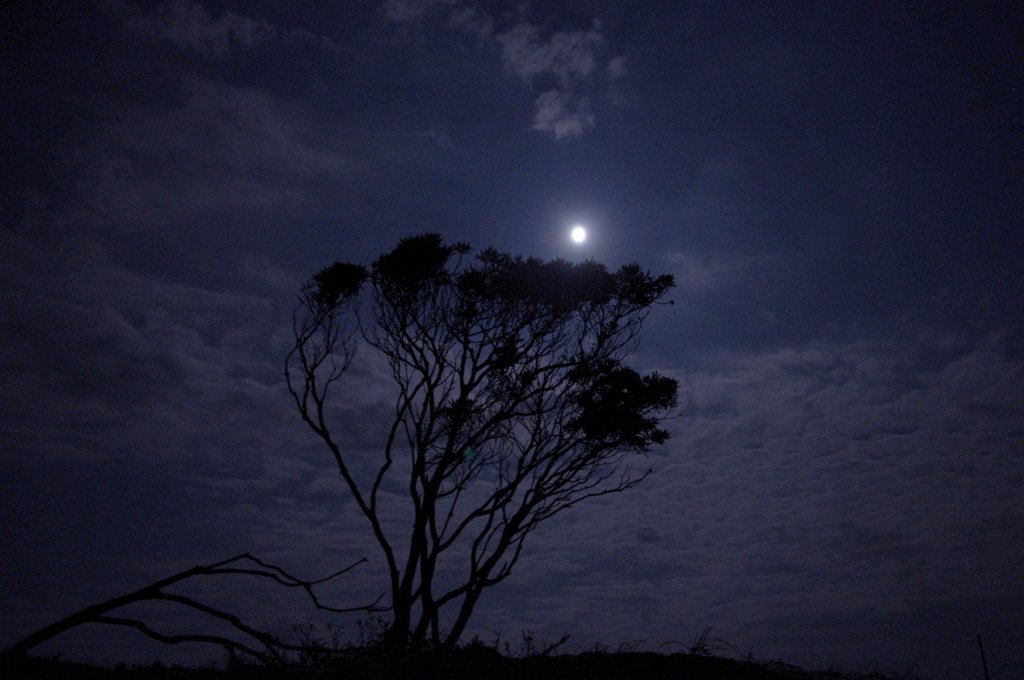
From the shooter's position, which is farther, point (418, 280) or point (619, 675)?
point (418, 280)

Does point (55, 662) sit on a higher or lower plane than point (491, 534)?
lower

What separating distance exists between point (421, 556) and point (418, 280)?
6.31 m

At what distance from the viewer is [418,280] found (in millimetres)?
14648

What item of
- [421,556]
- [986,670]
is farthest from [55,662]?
[986,670]

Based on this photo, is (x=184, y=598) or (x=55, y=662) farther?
(x=55, y=662)

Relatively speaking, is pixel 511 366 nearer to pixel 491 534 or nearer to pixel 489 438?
pixel 489 438

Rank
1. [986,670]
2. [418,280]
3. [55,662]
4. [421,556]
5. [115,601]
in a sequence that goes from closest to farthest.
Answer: [115,601] → [55,662] → [986,670] → [421,556] → [418,280]

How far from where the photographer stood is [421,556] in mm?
13547

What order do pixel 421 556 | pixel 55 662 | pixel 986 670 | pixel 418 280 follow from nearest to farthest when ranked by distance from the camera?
pixel 55 662, pixel 986 670, pixel 421 556, pixel 418 280

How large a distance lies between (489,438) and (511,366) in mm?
1892

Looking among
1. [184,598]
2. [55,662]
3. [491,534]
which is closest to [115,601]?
[184,598]

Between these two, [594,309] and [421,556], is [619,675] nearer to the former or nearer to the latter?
[421,556]

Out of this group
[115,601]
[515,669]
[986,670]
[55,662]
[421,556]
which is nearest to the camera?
[115,601]

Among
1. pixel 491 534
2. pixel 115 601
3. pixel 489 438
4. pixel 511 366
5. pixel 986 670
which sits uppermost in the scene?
pixel 511 366
